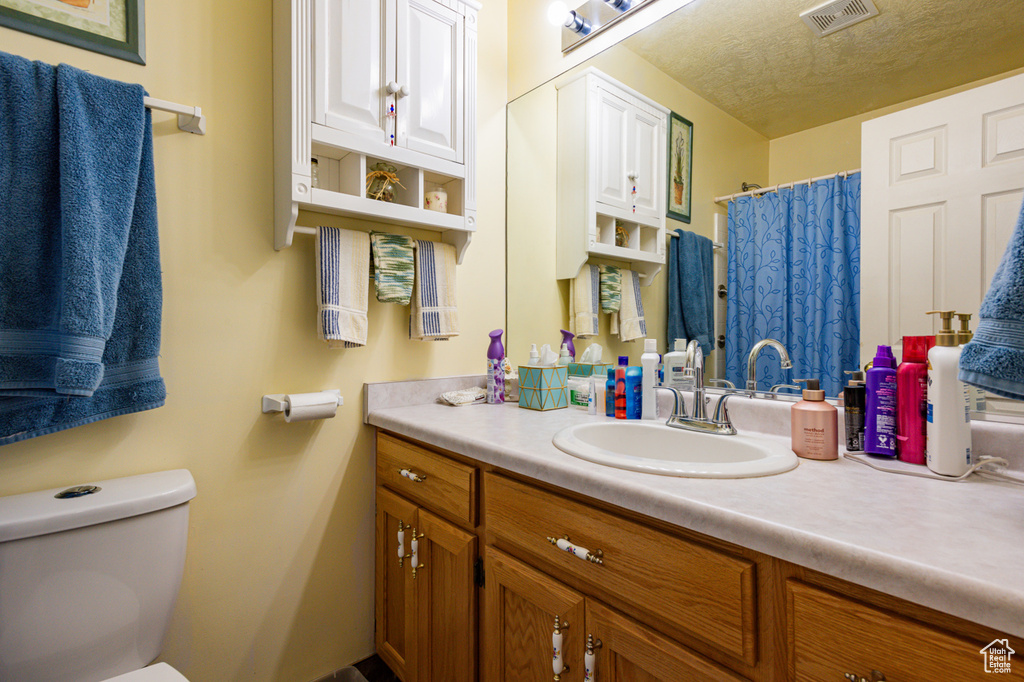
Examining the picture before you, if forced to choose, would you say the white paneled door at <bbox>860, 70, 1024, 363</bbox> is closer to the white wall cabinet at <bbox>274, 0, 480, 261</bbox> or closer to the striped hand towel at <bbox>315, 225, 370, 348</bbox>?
the white wall cabinet at <bbox>274, 0, 480, 261</bbox>

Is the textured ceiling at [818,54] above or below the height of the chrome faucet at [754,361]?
above

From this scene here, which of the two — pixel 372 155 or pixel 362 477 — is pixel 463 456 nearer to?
pixel 362 477

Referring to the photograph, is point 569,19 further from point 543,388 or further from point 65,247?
point 65,247

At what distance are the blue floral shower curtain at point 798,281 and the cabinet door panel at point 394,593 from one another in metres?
1.00

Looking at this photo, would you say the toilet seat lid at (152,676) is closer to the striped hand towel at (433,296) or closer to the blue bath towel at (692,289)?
the striped hand towel at (433,296)

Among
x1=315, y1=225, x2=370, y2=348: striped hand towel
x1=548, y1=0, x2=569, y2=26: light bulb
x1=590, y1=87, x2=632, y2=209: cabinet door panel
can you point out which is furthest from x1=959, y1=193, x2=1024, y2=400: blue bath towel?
x1=548, y1=0, x2=569, y2=26: light bulb

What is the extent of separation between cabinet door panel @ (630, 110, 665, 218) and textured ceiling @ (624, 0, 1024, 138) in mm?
144

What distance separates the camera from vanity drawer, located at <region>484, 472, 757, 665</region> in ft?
2.13

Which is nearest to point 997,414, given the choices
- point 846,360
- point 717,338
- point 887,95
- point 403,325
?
point 846,360

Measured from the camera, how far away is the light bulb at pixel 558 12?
168cm

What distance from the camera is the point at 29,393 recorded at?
0.97 metres

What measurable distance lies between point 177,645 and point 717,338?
1594 mm

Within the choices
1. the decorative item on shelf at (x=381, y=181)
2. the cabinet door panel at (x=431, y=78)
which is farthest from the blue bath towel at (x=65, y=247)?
the cabinet door panel at (x=431, y=78)

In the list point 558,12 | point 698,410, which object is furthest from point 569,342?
point 558,12
